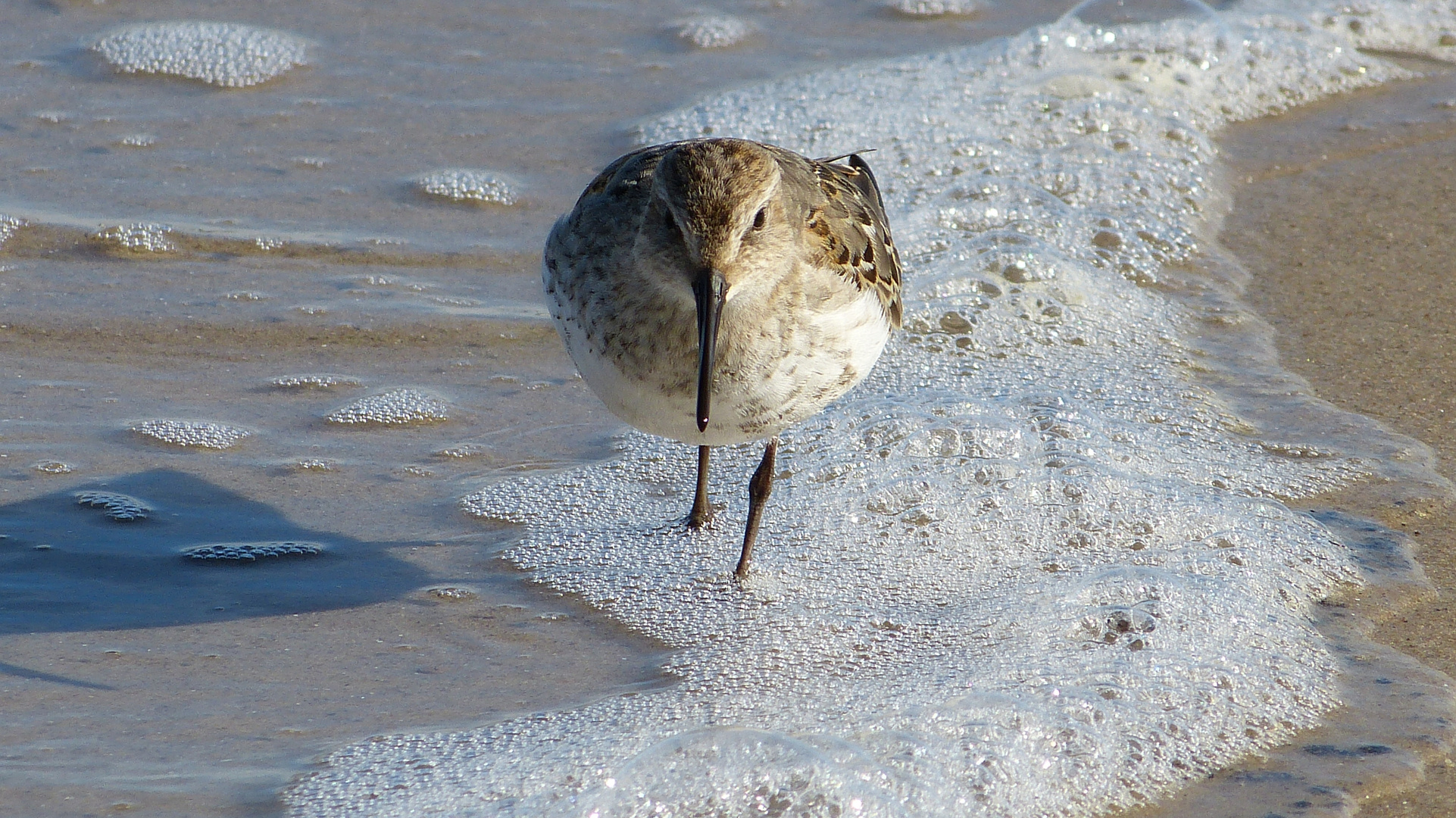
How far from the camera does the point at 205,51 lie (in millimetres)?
7801

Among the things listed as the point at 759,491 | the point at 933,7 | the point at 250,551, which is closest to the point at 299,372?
the point at 250,551

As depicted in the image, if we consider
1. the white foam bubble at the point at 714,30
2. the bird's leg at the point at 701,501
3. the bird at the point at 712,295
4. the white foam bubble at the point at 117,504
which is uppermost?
the white foam bubble at the point at 714,30

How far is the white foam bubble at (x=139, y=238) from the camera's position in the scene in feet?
19.9

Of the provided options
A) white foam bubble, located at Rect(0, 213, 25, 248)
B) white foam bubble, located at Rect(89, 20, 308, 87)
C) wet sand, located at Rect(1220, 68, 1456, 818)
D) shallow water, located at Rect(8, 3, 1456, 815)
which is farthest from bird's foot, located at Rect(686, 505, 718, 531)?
white foam bubble, located at Rect(89, 20, 308, 87)

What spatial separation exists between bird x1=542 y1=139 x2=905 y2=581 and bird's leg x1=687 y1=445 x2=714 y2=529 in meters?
0.60

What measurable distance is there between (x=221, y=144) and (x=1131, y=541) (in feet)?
15.3

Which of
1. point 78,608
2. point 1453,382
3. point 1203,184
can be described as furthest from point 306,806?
point 1203,184

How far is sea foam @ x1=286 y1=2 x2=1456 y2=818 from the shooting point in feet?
11.4

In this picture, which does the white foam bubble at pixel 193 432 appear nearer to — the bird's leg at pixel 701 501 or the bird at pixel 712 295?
the bird at pixel 712 295

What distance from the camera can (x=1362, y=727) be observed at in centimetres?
364

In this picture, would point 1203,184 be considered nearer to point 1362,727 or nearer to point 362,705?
point 1362,727

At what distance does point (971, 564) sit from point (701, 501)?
87 cm

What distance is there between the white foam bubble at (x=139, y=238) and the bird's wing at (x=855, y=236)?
9.50 feet

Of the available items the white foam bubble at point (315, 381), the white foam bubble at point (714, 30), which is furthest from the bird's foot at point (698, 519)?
the white foam bubble at point (714, 30)
